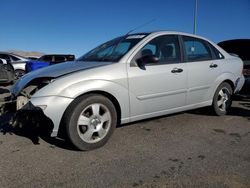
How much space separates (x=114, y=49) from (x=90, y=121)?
1.43 m

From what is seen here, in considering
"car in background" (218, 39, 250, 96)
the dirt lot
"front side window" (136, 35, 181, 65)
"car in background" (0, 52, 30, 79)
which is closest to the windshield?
"front side window" (136, 35, 181, 65)

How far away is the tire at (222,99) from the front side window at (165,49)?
1.29 m

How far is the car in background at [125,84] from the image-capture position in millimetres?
3652

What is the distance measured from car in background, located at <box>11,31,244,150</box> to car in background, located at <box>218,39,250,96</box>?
1.40m

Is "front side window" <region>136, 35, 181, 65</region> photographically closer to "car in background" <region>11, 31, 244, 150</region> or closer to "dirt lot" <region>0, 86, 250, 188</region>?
"car in background" <region>11, 31, 244, 150</region>

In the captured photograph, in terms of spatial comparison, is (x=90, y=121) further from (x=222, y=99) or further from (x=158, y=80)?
(x=222, y=99)

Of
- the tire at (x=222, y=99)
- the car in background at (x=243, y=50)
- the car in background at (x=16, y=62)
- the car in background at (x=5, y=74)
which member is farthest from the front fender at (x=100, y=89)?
the car in background at (x=16, y=62)

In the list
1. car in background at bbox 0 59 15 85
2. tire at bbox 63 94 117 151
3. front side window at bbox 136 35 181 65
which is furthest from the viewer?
car in background at bbox 0 59 15 85

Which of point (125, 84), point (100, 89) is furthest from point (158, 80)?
point (100, 89)

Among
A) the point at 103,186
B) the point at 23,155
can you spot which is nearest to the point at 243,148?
the point at 103,186

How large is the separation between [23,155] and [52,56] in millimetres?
11991

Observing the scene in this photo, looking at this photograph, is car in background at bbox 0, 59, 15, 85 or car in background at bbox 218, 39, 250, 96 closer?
car in background at bbox 218, 39, 250, 96

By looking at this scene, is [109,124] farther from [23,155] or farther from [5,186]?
[5,186]

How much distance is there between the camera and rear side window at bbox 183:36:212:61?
5034mm
